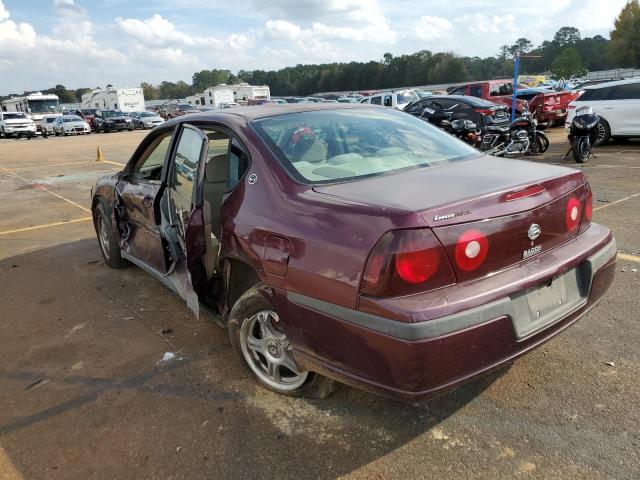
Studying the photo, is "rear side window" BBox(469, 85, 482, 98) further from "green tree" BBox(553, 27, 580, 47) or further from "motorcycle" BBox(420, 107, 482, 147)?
"green tree" BBox(553, 27, 580, 47)

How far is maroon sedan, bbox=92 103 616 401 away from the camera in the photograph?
2098 mm

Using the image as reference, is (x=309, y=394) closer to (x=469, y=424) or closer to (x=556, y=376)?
(x=469, y=424)

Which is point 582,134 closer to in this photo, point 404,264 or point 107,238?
point 107,238

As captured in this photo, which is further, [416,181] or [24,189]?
[24,189]

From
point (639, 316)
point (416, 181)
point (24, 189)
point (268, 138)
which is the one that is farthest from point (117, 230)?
point (24, 189)

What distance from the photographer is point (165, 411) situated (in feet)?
9.28

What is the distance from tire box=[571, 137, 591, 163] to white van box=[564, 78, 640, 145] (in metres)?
1.42

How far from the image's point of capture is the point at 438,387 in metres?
2.11

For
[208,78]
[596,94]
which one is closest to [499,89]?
[596,94]

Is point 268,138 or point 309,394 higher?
point 268,138

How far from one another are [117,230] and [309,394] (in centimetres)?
284

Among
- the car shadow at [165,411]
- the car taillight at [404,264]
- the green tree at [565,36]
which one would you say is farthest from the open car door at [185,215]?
the green tree at [565,36]

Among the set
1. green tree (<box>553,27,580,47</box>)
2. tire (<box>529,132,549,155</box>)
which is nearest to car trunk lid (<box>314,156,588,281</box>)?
tire (<box>529,132,549,155</box>)

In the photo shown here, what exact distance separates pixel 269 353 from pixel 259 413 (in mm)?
326
